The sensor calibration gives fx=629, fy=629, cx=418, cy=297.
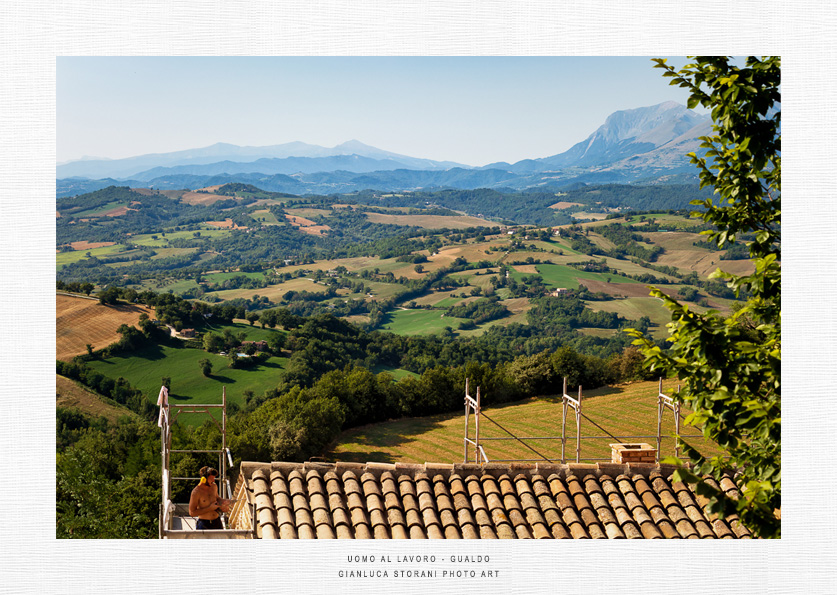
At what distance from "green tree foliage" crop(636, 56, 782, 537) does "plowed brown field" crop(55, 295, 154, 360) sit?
148ft

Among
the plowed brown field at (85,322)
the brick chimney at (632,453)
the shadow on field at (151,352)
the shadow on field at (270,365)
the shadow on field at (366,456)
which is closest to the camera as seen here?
the brick chimney at (632,453)

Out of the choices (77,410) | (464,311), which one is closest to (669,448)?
(77,410)

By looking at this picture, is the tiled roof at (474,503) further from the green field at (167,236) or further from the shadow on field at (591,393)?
the green field at (167,236)

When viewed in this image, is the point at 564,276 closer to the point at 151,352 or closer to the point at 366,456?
the point at 151,352

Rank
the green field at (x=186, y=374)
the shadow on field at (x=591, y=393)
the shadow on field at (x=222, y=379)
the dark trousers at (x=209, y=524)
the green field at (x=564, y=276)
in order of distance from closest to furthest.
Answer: the dark trousers at (x=209, y=524) < the shadow on field at (x=591, y=393) < the green field at (x=186, y=374) < the shadow on field at (x=222, y=379) < the green field at (x=564, y=276)

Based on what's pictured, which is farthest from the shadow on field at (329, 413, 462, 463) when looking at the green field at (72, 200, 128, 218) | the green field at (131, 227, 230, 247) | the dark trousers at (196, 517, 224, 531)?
the green field at (72, 200, 128, 218)

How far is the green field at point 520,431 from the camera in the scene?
21812 millimetres

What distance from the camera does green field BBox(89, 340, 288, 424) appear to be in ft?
138

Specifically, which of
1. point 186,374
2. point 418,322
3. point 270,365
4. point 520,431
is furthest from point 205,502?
point 418,322

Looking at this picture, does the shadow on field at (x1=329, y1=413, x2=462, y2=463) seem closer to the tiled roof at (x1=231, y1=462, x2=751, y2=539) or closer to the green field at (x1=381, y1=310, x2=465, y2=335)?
the tiled roof at (x1=231, y1=462, x2=751, y2=539)
